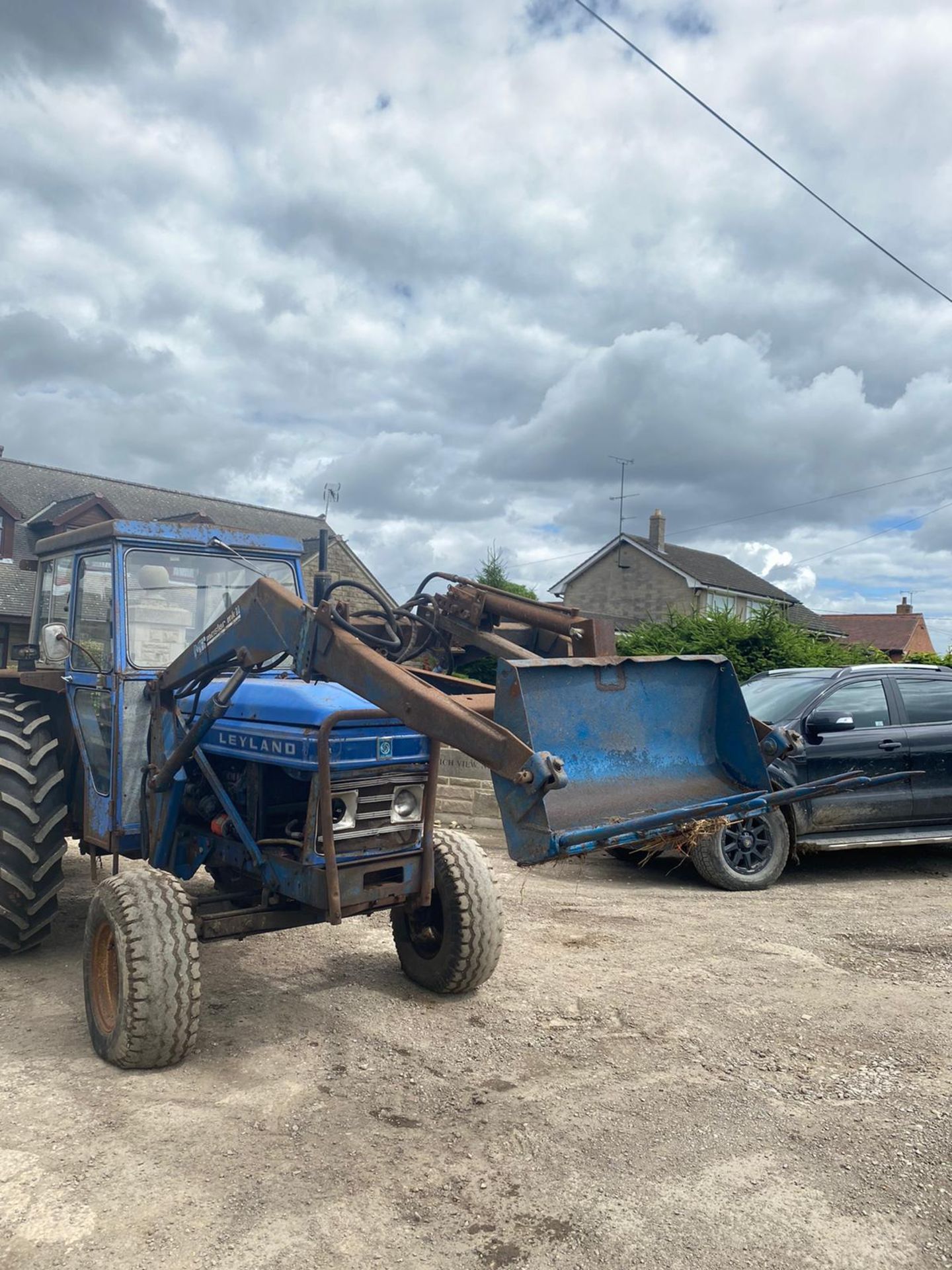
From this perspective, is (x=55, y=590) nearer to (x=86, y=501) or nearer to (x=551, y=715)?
(x=551, y=715)

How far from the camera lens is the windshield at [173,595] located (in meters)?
5.32

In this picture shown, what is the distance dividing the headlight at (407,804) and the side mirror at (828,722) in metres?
4.40

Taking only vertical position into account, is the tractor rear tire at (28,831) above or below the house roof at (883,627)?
below

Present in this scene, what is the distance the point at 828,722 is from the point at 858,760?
1.76ft

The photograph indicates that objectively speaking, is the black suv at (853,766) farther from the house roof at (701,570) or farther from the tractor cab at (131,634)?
the house roof at (701,570)

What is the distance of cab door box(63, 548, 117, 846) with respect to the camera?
17.2ft

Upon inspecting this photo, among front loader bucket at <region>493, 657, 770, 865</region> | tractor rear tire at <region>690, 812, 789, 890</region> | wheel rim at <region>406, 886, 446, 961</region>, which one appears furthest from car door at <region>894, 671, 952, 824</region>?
wheel rim at <region>406, 886, 446, 961</region>

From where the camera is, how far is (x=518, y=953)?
5852 mm

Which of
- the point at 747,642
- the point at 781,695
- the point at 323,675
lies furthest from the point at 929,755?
the point at 323,675

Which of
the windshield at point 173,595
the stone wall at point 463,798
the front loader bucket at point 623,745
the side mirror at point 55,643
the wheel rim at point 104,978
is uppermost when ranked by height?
the windshield at point 173,595

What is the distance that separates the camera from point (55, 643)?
5.27m

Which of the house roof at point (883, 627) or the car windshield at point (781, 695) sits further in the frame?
the house roof at point (883, 627)

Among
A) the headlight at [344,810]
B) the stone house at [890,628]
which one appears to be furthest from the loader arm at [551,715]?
the stone house at [890,628]

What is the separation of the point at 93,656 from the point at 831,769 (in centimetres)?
574
